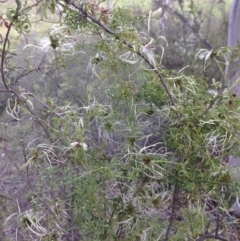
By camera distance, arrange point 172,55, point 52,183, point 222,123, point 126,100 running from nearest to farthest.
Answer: point 222,123 < point 126,100 < point 52,183 < point 172,55

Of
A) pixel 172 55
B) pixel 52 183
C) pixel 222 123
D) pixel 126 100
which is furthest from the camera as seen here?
pixel 172 55

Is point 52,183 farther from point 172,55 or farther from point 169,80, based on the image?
point 172,55

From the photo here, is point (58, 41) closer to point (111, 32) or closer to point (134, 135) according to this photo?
point (111, 32)

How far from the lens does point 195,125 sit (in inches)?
38.6

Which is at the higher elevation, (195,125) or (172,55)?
(195,125)

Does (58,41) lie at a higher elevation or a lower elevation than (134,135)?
higher

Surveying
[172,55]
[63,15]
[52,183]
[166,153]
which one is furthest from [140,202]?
[172,55]

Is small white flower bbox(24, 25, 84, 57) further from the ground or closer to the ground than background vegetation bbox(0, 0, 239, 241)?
further from the ground

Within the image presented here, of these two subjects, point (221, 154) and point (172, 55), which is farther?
point (172, 55)

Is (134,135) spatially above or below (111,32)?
below

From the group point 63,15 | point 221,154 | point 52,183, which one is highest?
point 63,15

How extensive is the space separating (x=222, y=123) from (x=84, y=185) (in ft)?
1.03

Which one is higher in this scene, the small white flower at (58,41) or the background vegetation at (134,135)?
the small white flower at (58,41)

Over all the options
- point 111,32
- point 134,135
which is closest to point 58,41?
point 111,32
